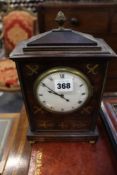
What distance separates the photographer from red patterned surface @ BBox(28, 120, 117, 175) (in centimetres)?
57

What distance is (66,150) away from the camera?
0.64 meters

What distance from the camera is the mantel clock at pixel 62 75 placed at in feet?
1.73

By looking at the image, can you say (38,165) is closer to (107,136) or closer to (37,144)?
(37,144)

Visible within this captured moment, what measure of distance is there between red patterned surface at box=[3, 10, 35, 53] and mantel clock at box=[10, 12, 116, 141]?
1244 mm

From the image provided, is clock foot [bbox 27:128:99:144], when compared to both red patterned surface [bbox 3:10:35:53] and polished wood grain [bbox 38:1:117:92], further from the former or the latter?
red patterned surface [bbox 3:10:35:53]

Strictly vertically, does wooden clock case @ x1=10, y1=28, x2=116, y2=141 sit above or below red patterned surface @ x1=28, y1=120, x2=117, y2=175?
above

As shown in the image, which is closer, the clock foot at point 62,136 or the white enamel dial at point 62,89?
the white enamel dial at point 62,89

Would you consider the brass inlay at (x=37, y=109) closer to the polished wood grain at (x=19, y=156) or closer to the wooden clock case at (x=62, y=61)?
the wooden clock case at (x=62, y=61)

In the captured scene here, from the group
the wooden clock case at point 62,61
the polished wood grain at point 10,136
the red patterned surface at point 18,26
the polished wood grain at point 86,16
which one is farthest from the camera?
the red patterned surface at point 18,26

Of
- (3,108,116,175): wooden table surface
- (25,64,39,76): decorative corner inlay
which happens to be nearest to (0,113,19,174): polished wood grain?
(3,108,116,175): wooden table surface

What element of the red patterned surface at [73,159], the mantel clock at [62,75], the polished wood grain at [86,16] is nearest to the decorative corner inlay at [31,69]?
the mantel clock at [62,75]

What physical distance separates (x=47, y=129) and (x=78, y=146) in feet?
0.36

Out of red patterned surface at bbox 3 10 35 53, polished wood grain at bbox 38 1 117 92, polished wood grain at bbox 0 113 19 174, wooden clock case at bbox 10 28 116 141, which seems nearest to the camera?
wooden clock case at bbox 10 28 116 141

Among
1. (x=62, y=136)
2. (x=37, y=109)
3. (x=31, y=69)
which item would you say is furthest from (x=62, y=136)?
(x=31, y=69)
